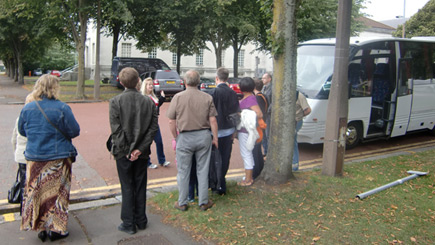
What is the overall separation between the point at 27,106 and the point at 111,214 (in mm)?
1804

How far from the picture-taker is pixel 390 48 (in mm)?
9570

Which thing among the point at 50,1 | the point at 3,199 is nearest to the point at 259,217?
the point at 3,199

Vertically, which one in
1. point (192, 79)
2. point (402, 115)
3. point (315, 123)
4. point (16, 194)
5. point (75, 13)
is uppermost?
point (75, 13)

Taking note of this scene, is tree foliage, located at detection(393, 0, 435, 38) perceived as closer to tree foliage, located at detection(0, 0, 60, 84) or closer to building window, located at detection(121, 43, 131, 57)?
tree foliage, located at detection(0, 0, 60, 84)

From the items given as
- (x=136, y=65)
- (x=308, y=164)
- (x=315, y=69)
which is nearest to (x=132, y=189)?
(x=308, y=164)

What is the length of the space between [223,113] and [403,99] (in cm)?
682

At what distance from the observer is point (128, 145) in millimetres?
4145

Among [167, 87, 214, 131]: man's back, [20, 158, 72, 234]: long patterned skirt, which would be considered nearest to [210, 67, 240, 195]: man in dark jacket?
[167, 87, 214, 131]: man's back

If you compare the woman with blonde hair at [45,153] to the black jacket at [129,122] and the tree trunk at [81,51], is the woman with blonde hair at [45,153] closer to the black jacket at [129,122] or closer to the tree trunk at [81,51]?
the black jacket at [129,122]

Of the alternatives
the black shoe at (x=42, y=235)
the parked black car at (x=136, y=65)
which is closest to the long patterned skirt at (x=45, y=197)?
the black shoe at (x=42, y=235)

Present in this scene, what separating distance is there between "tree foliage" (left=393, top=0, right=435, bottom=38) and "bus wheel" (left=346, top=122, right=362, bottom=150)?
1085 inches

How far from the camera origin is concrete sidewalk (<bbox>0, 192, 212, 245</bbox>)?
4.16 meters

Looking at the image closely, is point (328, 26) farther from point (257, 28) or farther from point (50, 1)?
point (50, 1)

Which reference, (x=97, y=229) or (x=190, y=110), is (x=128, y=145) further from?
(x=97, y=229)
